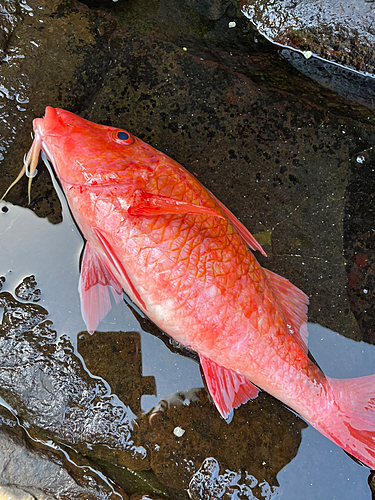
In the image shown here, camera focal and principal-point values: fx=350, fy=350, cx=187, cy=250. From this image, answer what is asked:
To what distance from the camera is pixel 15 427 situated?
2805 millimetres

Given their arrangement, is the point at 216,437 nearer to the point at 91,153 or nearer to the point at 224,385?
the point at 224,385

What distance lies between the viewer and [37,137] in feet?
8.25

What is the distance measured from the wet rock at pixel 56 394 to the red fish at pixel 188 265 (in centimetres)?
75

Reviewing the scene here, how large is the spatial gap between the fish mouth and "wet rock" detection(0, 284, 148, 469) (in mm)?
1037

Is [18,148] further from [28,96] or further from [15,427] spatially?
[15,427]

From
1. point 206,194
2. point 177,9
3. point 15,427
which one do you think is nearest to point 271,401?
point 206,194

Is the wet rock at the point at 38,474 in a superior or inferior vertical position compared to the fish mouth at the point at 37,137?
inferior

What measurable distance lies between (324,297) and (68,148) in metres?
2.42

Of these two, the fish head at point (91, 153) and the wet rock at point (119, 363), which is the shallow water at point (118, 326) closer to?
the wet rock at point (119, 363)

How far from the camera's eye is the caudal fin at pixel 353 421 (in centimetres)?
267

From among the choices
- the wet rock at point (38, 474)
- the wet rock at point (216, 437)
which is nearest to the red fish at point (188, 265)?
the wet rock at point (216, 437)

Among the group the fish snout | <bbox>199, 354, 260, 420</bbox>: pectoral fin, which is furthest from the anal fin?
the fish snout

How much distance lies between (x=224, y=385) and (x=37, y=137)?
2.27 metres

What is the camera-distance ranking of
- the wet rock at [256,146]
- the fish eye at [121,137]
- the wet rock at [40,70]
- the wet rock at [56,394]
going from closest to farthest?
1. the fish eye at [121,137]
2. the wet rock at [56,394]
3. the wet rock at [40,70]
4. the wet rock at [256,146]
